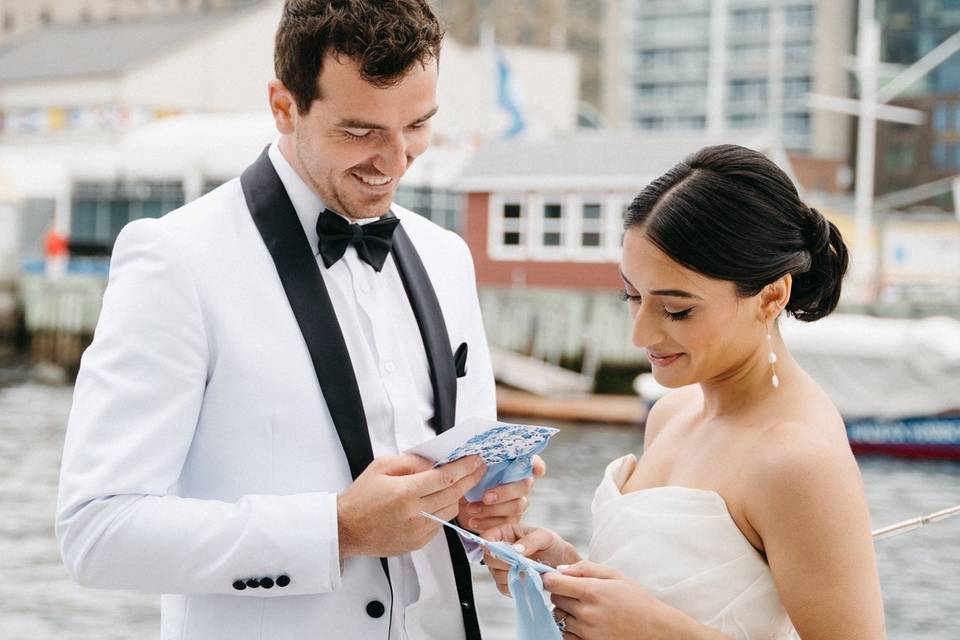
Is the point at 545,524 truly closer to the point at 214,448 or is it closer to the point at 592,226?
the point at 592,226

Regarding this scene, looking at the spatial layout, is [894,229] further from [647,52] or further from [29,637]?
[647,52]

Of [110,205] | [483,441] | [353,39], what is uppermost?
[353,39]

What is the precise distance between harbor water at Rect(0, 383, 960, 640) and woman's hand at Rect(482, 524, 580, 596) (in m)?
8.87

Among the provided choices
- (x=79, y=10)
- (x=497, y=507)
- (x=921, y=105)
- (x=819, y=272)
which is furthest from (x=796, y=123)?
(x=497, y=507)

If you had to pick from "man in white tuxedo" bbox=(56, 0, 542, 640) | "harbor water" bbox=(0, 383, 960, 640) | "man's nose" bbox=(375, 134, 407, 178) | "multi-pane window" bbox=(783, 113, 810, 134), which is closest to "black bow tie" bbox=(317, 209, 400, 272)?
"man in white tuxedo" bbox=(56, 0, 542, 640)

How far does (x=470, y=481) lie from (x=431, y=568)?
0.31 metres

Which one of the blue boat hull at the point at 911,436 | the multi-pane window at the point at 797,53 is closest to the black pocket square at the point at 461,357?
the blue boat hull at the point at 911,436

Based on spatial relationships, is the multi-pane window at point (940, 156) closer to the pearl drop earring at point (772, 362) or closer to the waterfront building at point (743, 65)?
the waterfront building at point (743, 65)

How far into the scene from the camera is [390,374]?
94.9 inches

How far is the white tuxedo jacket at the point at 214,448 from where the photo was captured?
6.96 ft

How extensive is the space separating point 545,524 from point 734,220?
539 inches

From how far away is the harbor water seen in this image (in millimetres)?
12070

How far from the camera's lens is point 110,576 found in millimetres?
2135

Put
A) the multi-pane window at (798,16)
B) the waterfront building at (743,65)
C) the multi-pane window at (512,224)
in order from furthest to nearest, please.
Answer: the multi-pane window at (798,16) → the waterfront building at (743,65) → the multi-pane window at (512,224)
